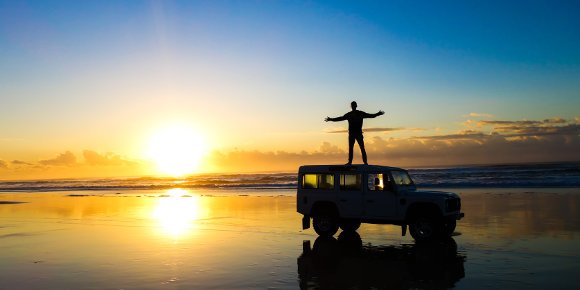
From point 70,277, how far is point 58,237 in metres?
7.54

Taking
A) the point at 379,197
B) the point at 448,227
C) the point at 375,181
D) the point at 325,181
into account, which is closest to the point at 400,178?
the point at 375,181

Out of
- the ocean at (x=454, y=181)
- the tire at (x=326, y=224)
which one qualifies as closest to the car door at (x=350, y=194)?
the tire at (x=326, y=224)

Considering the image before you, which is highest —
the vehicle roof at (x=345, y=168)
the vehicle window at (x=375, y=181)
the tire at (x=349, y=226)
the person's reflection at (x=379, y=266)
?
the vehicle roof at (x=345, y=168)

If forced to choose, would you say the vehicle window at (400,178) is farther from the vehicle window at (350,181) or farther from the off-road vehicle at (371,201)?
the vehicle window at (350,181)

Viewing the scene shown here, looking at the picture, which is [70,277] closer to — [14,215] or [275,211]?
[275,211]

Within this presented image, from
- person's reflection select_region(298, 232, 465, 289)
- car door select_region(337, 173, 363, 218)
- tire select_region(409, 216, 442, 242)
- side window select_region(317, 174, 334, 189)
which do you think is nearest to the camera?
person's reflection select_region(298, 232, 465, 289)

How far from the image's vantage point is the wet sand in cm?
990

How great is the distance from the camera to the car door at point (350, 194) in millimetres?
16609

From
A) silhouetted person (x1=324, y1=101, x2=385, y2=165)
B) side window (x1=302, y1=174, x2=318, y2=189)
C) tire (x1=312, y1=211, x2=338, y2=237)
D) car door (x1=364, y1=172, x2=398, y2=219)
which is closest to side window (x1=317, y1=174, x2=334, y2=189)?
side window (x1=302, y1=174, x2=318, y2=189)

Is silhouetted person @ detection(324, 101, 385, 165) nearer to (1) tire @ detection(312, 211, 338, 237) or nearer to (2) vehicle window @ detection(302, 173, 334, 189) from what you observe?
(2) vehicle window @ detection(302, 173, 334, 189)

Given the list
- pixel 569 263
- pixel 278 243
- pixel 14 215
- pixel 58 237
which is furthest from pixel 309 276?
pixel 14 215

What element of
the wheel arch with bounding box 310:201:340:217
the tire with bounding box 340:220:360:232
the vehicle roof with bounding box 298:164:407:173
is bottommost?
the tire with bounding box 340:220:360:232

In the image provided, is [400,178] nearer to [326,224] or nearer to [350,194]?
[350,194]

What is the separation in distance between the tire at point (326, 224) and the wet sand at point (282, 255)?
32 cm
